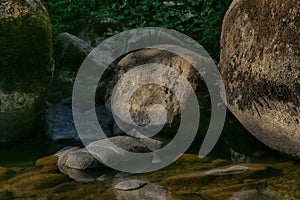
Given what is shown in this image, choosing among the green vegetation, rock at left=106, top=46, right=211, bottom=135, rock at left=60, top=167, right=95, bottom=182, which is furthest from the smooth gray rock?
the green vegetation

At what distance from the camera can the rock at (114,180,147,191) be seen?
4.98 meters

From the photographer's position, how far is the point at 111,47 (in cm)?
803

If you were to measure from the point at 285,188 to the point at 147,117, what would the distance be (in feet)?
6.23

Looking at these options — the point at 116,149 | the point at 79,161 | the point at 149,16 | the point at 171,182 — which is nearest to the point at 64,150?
the point at 79,161

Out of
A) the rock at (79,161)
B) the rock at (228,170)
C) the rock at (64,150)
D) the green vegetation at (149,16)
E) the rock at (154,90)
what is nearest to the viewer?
the rock at (228,170)

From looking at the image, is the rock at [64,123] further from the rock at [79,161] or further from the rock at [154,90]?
the rock at [79,161]

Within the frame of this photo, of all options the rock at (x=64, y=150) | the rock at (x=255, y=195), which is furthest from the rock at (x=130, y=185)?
the rock at (x=64, y=150)

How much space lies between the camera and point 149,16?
8828 mm

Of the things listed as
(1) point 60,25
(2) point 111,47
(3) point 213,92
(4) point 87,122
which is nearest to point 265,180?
(3) point 213,92

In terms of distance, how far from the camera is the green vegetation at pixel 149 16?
8.26 metres

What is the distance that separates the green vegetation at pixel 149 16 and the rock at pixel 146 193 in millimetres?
3296

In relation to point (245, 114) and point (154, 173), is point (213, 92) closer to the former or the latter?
point (245, 114)

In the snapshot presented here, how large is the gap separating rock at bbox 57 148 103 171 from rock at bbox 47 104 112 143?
693mm

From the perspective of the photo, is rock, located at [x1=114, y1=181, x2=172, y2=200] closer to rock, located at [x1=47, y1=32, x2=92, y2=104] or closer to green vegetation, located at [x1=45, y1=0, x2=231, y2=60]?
rock, located at [x1=47, y1=32, x2=92, y2=104]
